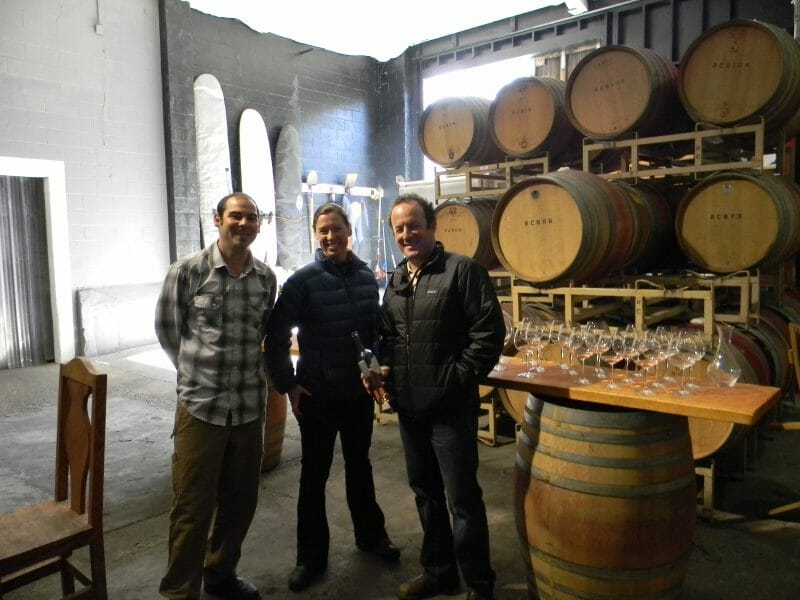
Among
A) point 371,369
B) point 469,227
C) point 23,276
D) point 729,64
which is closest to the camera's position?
point 371,369

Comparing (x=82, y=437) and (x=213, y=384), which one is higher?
(x=213, y=384)

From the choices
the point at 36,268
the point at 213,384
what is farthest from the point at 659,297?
the point at 36,268

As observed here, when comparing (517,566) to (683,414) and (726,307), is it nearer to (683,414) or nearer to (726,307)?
(683,414)

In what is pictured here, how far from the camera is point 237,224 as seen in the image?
87.3 inches

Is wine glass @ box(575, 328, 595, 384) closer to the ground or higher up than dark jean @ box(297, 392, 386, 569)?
higher up

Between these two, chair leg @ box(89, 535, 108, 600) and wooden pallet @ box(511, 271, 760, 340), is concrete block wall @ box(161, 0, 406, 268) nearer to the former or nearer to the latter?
wooden pallet @ box(511, 271, 760, 340)

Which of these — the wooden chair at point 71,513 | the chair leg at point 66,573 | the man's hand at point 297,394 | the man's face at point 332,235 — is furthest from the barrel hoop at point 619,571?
the chair leg at point 66,573

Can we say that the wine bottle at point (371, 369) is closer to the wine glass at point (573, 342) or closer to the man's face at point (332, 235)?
the man's face at point (332, 235)

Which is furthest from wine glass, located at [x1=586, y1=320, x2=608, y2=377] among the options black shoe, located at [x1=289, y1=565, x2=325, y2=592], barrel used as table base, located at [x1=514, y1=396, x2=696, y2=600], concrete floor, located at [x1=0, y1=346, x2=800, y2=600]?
black shoe, located at [x1=289, y1=565, x2=325, y2=592]

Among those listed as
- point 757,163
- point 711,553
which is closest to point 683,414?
point 711,553

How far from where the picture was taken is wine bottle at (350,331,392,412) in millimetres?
2298

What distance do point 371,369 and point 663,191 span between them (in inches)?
115

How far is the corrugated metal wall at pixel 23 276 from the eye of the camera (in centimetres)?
643

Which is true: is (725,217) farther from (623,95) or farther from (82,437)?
(82,437)
